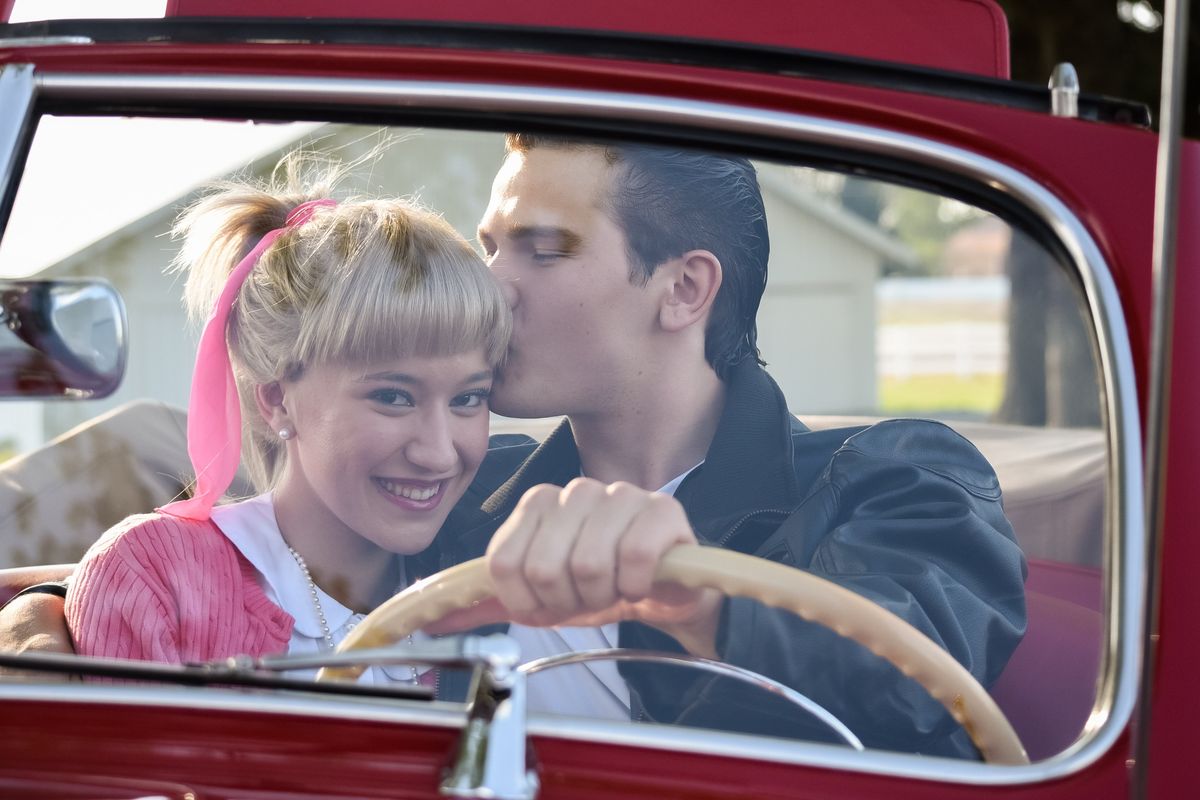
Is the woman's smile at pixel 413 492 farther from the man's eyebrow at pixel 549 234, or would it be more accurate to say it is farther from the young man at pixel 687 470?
the man's eyebrow at pixel 549 234

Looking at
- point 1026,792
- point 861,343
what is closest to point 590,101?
point 1026,792

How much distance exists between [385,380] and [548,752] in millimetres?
440

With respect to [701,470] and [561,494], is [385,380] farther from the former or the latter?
[701,470]

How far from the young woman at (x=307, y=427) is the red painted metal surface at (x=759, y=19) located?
0.93 feet

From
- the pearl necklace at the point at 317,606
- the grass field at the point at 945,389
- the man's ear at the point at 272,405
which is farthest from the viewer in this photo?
the grass field at the point at 945,389

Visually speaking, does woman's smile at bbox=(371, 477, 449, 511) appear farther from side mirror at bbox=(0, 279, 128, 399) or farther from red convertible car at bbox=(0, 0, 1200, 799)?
side mirror at bbox=(0, 279, 128, 399)

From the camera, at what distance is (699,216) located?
53.6 inches

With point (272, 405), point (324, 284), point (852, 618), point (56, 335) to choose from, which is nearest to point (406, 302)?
point (324, 284)

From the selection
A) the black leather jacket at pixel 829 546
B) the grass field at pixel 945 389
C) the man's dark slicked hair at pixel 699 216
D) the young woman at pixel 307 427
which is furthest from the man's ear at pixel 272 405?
the grass field at pixel 945 389

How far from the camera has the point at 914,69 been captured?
132cm

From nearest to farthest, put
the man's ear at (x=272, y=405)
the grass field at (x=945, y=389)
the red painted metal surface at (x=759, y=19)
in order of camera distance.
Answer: the man's ear at (x=272, y=405) → the red painted metal surface at (x=759, y=19) → the grass field at (x=945, y=389)

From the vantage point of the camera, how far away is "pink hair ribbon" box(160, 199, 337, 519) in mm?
1459

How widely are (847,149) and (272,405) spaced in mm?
709

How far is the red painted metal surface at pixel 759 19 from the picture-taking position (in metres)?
1.54
